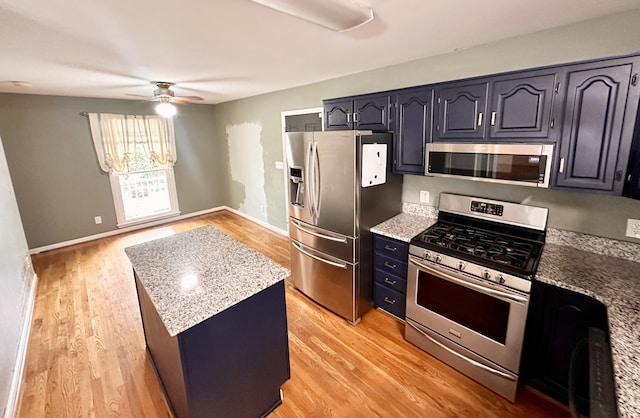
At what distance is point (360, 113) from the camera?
2744 millimetres

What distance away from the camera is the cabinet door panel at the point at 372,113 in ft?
8.34

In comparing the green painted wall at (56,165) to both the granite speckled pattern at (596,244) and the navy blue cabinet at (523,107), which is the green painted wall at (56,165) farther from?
the granite speckled pattern at (596,244)

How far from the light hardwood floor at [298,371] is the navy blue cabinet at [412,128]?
1530mm

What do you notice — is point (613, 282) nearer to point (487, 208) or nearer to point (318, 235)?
point (487, 208)

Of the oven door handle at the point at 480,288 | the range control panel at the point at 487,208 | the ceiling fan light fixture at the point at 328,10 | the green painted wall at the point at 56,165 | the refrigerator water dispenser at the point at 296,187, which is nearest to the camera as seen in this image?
the ceiling fan light fixture at the point at 328,10

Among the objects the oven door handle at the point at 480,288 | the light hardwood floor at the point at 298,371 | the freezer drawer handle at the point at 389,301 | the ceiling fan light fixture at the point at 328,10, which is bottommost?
the light hardwood floor at the point at 298,371

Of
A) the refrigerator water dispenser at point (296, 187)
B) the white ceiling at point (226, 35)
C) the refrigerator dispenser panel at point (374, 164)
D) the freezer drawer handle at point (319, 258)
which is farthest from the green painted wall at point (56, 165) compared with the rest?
the refrigerator dispenser panel at point (374, 164)

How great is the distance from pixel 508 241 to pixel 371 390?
1.50 m

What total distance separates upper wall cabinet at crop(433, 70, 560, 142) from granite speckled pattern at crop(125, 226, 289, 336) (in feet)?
5.64

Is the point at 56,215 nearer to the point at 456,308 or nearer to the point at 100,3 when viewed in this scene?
the point at 100,3

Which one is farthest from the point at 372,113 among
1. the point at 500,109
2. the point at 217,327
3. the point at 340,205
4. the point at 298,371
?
the point at 298,371

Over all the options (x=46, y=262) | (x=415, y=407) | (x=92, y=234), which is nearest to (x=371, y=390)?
(x=415, y=407)

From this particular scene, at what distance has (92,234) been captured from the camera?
484cm

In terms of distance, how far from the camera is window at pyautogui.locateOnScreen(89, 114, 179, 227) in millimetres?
4672
